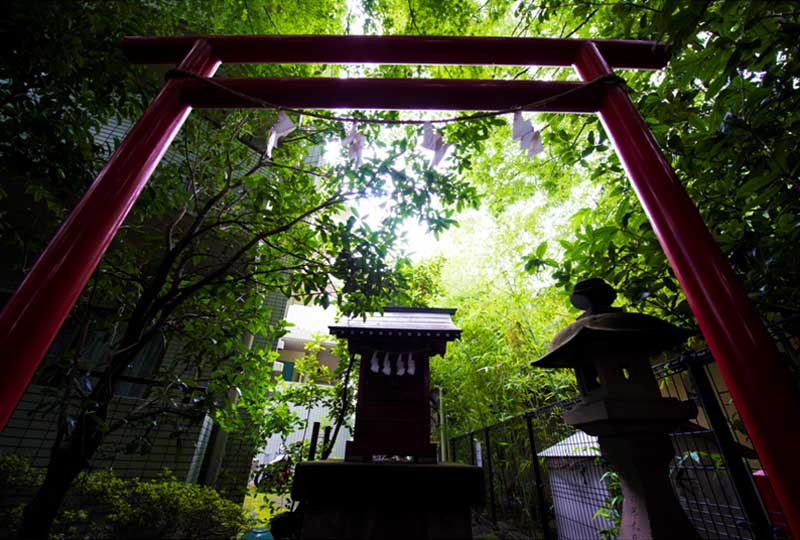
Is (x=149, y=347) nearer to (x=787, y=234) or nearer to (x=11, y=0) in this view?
(x=11, y=0)

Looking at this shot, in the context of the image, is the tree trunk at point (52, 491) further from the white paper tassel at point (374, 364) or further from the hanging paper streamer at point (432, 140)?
the hanging paper streamer at point (432, 140)

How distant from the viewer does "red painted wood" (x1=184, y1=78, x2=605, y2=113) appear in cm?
255

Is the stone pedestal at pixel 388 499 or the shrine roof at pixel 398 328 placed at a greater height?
the shrine roof at pixel 398 328

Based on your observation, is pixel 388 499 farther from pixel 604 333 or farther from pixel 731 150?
pixel 731 150

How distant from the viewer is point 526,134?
2320 millimetres

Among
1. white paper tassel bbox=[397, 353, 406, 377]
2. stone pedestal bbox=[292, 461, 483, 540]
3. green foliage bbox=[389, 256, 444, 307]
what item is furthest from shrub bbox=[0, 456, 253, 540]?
green foliage bbox=[389, 256, 444, 307]

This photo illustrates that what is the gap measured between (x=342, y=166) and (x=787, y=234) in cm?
446

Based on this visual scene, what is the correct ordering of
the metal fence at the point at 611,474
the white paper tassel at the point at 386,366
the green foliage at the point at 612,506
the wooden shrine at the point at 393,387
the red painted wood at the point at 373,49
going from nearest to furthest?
the metal fence at the point at 611,474 → the red painted wood at the point at 373,49 → the green foliage at the point at 612,506 → the wooden shrine at the point at 393,387 → the white paper tassel at the point at 386,366

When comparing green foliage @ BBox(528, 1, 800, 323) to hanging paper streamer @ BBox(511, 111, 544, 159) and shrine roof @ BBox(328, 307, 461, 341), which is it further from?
shrine roof @ BBox(328, 307, 461, 341)

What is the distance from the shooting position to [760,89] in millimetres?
1757

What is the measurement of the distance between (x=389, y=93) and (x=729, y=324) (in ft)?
8.48

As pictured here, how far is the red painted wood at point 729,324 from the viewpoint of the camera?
116cm

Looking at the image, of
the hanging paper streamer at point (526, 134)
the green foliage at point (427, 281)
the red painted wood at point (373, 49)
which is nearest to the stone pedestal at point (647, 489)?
the hanging paper streamer at point (526, 134)

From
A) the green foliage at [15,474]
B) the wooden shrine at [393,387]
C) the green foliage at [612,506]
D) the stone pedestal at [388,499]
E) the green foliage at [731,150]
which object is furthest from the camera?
the green foliage at [15,474]
